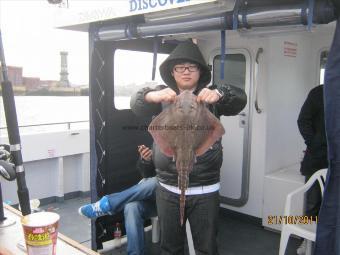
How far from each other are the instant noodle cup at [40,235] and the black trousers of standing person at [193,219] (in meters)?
1.24

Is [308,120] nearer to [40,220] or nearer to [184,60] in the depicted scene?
[184,60]

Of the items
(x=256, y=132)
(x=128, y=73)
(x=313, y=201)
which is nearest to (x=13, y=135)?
(x=128, y=73)

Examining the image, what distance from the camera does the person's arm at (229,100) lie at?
2184 millimetres

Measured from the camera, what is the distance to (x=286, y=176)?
14.7 ft

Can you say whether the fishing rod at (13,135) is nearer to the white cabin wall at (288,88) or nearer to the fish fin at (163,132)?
the fish fin at (163,132)

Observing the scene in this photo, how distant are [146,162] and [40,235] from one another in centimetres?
206

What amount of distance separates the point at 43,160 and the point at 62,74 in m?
1.35

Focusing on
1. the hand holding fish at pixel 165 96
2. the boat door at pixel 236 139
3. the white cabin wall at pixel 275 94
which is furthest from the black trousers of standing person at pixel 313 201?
the hand holding fish at pixel 165 96

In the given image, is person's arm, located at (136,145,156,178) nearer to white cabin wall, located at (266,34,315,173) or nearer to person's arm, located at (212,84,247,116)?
person's arm, located at (212,84,247,116)

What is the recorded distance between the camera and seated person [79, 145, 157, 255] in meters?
3.42

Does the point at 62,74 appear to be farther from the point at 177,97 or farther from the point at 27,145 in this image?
the point at 177,97

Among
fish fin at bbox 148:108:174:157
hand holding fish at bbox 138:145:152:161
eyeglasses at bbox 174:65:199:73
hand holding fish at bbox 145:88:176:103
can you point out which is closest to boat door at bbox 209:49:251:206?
hand holding fish at bbox 138:145:152:161

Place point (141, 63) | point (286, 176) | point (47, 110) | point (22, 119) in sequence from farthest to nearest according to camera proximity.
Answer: point (47, 110) < point (22, 119) < point (286, 176) < point (141, 63)

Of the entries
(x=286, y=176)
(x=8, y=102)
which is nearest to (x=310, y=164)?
(x=286, y=176)
